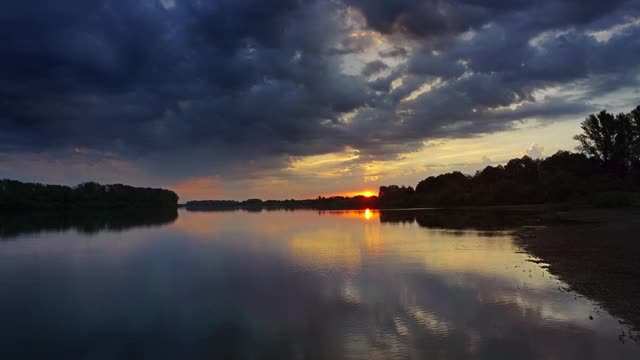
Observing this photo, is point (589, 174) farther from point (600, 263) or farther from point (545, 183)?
point (600, 263)

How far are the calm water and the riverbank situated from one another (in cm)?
82

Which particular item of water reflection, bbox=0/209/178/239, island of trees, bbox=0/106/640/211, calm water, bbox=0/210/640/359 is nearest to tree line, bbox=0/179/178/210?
island of trees, bbox=0/106/640/211

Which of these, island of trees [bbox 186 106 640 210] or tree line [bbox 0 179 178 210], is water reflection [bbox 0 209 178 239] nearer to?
tree line [bbox 0 179 178 210]

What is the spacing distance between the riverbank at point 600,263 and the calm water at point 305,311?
2.69 ft

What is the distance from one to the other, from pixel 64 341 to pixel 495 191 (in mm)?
135868

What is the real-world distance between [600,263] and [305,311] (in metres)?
16.0

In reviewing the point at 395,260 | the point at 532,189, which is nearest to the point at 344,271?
the point at 395,260

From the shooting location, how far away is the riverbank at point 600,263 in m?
16.0

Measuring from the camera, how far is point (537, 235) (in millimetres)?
41344

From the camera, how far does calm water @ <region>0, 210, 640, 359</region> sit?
512 inches

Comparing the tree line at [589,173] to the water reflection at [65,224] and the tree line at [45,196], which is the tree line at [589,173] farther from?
the tree line at [45,196]

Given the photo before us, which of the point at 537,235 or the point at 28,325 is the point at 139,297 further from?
the point at 537,235

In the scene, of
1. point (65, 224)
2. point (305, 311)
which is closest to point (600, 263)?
point (305, 311)

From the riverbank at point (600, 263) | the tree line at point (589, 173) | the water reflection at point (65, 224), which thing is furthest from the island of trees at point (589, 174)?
the water reflection at point (65, 224)
